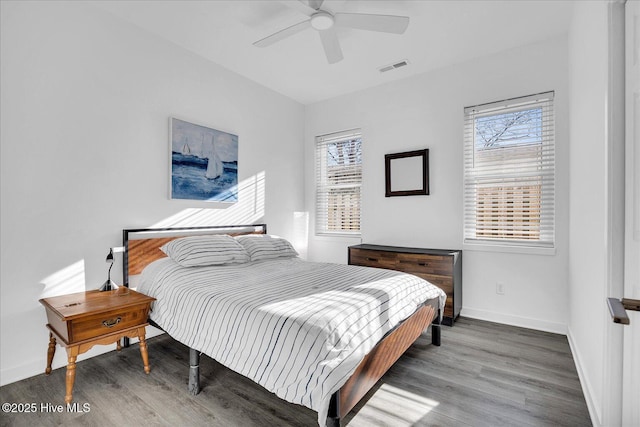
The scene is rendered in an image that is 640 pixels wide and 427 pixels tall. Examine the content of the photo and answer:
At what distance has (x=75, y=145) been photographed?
94.4 inches

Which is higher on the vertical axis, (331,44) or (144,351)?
(331,44)

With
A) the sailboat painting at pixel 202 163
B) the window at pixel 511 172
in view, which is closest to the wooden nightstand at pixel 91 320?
the sailboat painting at pixel 202 163

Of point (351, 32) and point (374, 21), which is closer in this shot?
point (374, 21)

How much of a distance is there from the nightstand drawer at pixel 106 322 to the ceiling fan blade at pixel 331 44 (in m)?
2.41

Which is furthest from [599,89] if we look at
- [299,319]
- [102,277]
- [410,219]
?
[102,277]

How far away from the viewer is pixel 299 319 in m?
1.52

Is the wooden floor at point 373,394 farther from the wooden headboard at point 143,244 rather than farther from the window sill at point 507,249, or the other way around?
the window sill at point 507,249

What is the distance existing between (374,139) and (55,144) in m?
3.22

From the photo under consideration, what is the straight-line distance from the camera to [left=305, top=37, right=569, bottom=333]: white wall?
2949mm

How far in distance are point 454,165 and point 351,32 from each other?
1.75 meters

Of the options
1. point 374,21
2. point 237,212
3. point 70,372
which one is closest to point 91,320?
point 70,372

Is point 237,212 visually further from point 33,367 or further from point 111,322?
point 33,367

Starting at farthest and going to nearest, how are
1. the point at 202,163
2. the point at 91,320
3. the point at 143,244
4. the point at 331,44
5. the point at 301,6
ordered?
1. the point at 202,163
2. the point at 143,244
3. the point at 331,44
4. the point at 301,6
5. the point at 91,320

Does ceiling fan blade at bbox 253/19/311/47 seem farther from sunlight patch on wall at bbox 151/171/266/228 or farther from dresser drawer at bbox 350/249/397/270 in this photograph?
dresser drawer at bbox 350/249/397/270
